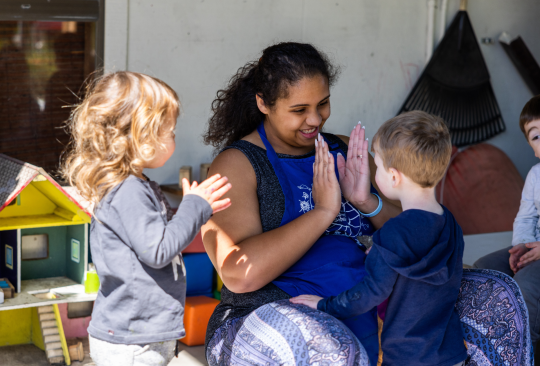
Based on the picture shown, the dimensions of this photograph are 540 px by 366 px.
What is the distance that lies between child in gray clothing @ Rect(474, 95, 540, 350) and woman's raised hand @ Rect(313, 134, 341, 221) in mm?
870

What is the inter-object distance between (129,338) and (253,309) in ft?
1.42

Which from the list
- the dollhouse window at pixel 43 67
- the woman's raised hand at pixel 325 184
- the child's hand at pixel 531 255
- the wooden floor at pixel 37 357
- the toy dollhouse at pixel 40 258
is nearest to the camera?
the woman's raised hand at pixel 325 184

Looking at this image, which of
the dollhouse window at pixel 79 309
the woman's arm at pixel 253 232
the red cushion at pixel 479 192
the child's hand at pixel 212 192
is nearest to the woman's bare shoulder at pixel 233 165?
the woman's arm at pixel 253 232

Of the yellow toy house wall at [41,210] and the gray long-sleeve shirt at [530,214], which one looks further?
the yellow toy house wall at [41,210]

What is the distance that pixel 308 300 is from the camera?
5.52 feet

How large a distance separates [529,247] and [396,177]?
38.2 inches

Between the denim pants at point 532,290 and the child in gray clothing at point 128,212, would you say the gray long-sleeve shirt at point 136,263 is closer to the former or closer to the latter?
the child in gray clothing at point 128,212

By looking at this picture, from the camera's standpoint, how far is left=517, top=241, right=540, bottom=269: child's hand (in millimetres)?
2295

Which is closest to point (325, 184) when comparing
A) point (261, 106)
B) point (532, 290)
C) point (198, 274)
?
point (261, 106)

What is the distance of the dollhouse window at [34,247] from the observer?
2824mm

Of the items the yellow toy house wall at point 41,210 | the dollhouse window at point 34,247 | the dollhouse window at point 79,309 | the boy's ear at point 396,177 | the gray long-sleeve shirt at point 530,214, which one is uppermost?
the boy's ear at point 396,177

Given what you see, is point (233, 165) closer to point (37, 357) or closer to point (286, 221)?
point (286, 221)

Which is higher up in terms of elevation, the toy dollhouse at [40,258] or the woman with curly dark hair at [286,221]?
the woman with curly dark hair at [286,221]

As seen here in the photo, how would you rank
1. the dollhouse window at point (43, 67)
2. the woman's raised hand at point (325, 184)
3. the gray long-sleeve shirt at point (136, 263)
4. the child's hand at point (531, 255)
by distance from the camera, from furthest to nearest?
1. the dollhouse window at point (43, 67)
2. the child's hand at point (531, 255)
3. the woman's raised hand at point (325, 184)
4. the gray long-sleeve shirt at point (136, 263)
